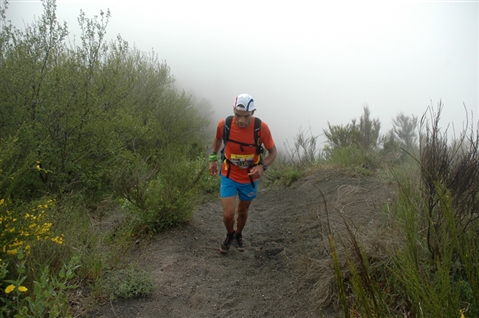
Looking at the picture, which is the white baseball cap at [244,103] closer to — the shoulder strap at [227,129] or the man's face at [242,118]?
the man's face at [242,118]

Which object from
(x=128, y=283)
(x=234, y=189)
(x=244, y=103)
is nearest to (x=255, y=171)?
(x=234, y=189)

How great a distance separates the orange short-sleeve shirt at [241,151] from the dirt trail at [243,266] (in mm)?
1041

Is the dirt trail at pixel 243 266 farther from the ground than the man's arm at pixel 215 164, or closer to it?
closer to it

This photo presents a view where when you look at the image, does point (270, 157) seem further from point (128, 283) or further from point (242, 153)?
point (128, 283)

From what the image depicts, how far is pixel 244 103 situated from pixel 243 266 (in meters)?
1.96

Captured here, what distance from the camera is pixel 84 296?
3.68 m

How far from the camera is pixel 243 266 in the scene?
16.4 ft

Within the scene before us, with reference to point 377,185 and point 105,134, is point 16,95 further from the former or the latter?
point 377,185

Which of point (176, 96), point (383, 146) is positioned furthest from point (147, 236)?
point (176, 96)

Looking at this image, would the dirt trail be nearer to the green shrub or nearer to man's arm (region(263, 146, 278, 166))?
the green shrub

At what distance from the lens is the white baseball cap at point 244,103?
15.8 ft

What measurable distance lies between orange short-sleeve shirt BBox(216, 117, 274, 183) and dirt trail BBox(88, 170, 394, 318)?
3.42ft

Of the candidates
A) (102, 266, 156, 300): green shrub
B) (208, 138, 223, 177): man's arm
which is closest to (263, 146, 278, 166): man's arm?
(208, 138, 223, 177): man's arm

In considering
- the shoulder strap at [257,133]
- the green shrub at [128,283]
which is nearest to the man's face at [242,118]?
the shoulder strap at [257,133]
